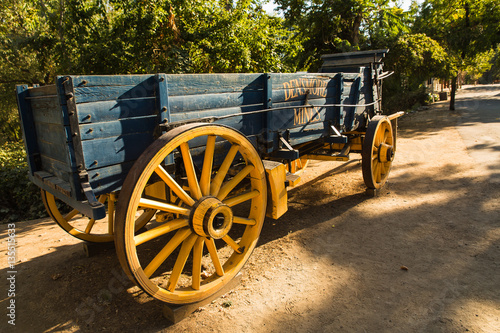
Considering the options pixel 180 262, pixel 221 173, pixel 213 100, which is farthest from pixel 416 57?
pixel 180 262

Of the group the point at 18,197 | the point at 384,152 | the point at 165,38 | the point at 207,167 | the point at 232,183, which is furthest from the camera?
the point at 165,38

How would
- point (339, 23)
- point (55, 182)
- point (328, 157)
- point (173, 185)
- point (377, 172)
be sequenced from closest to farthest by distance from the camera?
point (173, 185), point (55, 182), point (328, 157), point (377, 172), point (339, 23)

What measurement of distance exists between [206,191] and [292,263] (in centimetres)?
138

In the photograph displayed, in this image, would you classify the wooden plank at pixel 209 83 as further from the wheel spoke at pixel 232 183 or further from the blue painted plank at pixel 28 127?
the blue painted plank at pixel 28 127

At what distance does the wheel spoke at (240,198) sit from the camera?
2.97 meters

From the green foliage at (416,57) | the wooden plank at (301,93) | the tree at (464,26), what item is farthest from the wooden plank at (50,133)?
the tree at (464,26)

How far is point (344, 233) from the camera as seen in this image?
14.0 feet

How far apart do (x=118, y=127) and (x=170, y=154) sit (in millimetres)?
438

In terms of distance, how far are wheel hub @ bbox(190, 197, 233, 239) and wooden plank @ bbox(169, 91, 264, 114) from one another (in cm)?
74

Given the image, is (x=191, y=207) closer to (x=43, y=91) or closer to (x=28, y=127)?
(x=43, y=91)

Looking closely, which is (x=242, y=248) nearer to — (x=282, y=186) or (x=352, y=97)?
(x=282, y=186)

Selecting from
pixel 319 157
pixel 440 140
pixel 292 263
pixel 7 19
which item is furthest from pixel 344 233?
pixel 7 19

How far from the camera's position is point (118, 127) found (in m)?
2.47

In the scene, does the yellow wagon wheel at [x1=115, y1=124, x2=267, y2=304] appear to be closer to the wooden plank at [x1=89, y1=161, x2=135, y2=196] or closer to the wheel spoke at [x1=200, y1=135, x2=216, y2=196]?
the wheel spoke at [x1=200, y1=135, x2=216, y2=196]
